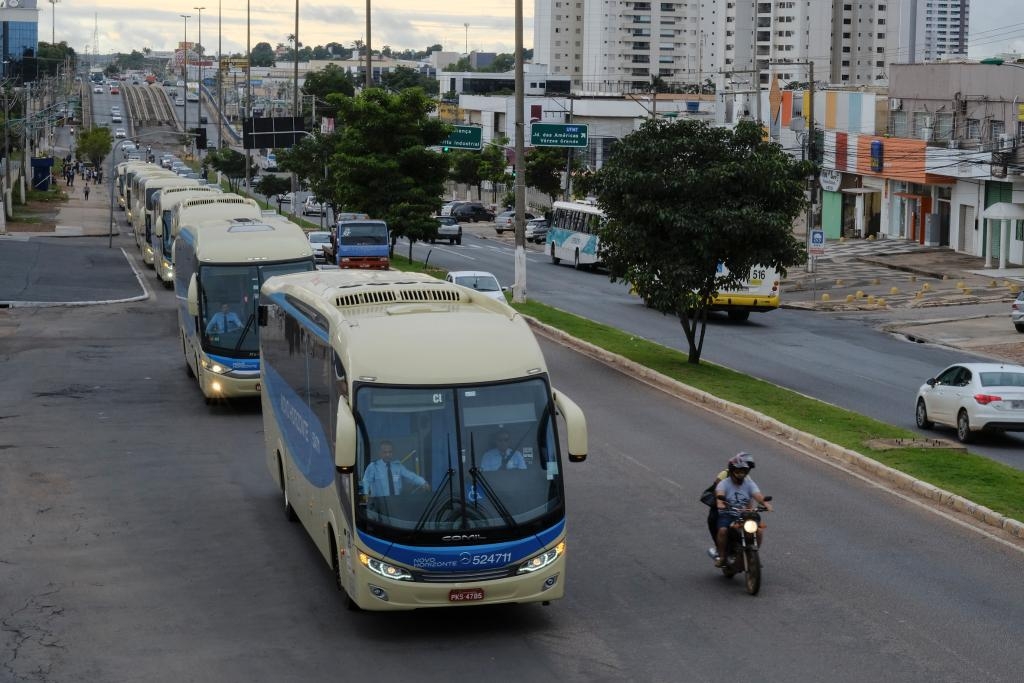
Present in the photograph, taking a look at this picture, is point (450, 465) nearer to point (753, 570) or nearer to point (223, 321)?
point (753, 570)

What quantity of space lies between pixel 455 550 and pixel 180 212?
2959cm

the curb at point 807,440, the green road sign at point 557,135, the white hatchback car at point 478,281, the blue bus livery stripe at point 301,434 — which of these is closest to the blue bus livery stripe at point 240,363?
the blue bus livery stripe at point 301,434

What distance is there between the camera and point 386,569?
12555mm

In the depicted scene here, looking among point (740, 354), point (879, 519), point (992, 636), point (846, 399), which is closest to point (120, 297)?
point (740, 354)

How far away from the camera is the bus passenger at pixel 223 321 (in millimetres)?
24969

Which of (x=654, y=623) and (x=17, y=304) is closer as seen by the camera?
(x=654, y=623)

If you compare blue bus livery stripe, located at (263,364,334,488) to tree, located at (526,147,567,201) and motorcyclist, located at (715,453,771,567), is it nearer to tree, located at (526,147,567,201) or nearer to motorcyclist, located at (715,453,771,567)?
motorcyclist, located at (715,453,771,567)

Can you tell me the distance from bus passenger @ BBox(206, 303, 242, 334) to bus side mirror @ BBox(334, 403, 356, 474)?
515 inches

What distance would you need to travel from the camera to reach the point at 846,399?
30.9 meters

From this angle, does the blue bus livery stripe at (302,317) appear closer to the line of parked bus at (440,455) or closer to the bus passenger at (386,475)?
the line of parked bus at (440,455)

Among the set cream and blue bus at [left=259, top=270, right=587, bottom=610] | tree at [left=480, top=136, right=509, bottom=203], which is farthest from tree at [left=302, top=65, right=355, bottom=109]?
cream and blue bus at [left=259, top=270, right=587, bottom=610]

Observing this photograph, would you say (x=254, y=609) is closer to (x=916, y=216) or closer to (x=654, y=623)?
(x=654, y=623)

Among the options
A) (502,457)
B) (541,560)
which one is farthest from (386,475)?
(541,560)

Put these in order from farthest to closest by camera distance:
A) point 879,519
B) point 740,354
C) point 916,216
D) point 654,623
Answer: point 916,216 → point 740,354 → point 879,519 → point 654,623
